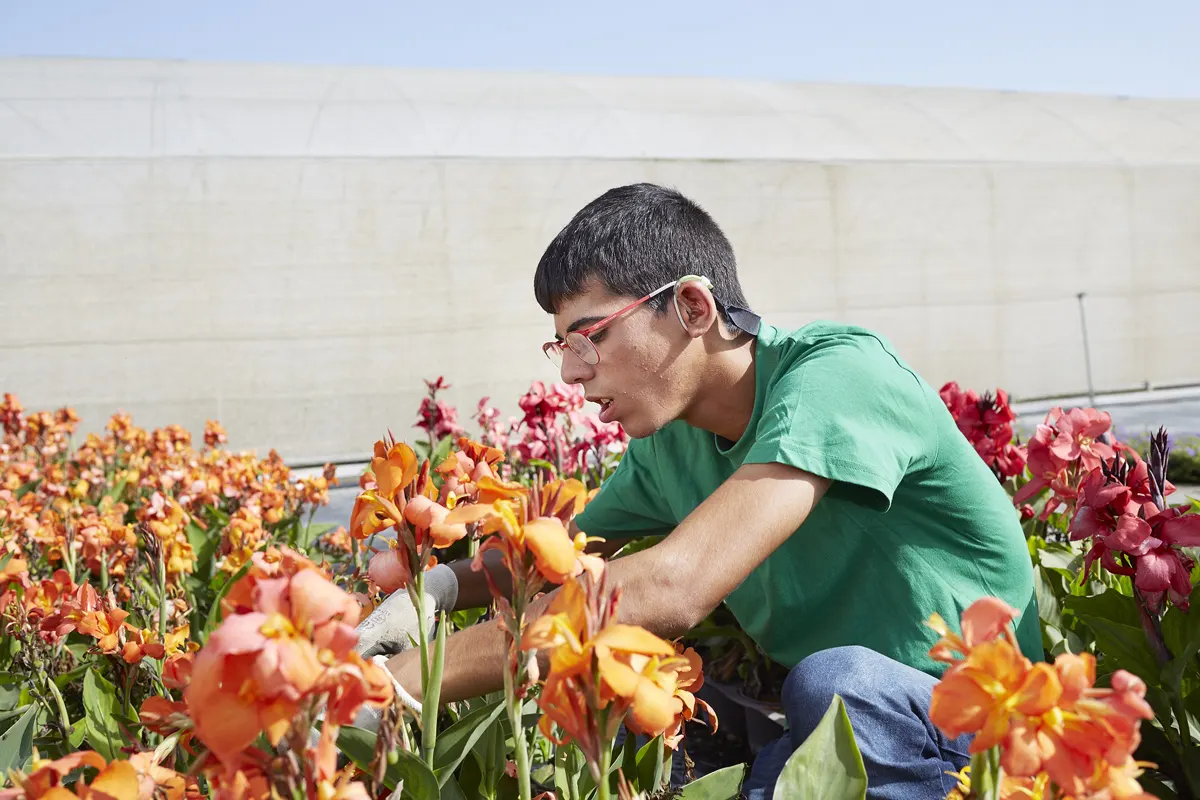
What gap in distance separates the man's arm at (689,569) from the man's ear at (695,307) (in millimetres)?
Answer: 412

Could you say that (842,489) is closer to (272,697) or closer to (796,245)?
(272,697)

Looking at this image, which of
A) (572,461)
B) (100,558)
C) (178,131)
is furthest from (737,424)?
(178,131)

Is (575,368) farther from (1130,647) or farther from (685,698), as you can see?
(1130,647)

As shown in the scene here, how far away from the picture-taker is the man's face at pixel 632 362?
1.76m

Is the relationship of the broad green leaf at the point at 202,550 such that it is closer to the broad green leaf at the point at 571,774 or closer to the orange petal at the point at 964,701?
the broad green leaf at the point at 571,774

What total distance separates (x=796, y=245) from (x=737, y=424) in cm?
980

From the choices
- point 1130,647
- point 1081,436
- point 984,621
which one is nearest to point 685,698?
point 984,621

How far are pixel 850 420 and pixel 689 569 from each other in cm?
40

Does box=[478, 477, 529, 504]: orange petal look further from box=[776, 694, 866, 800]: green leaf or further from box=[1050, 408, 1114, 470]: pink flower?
box=[1050, 408, 1114, 470]: pink flower

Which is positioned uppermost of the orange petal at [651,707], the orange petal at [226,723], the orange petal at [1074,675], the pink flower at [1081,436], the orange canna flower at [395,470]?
the orange canna flower at [395,470]

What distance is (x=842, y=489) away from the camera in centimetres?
166

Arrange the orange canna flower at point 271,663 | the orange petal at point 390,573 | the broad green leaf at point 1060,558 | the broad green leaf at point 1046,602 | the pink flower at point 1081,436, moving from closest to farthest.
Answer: the orange canna flower at point 271,663, the orange petal at point 390,573, the pink flower at point 1081,436, the broad green leaf at point 1046,602, the broad green leaf at point 1060,558

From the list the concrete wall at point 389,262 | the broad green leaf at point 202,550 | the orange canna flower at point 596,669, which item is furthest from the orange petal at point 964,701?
the concrete wall at point 389,262

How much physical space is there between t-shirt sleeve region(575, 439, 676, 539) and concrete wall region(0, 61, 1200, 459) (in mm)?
8009
